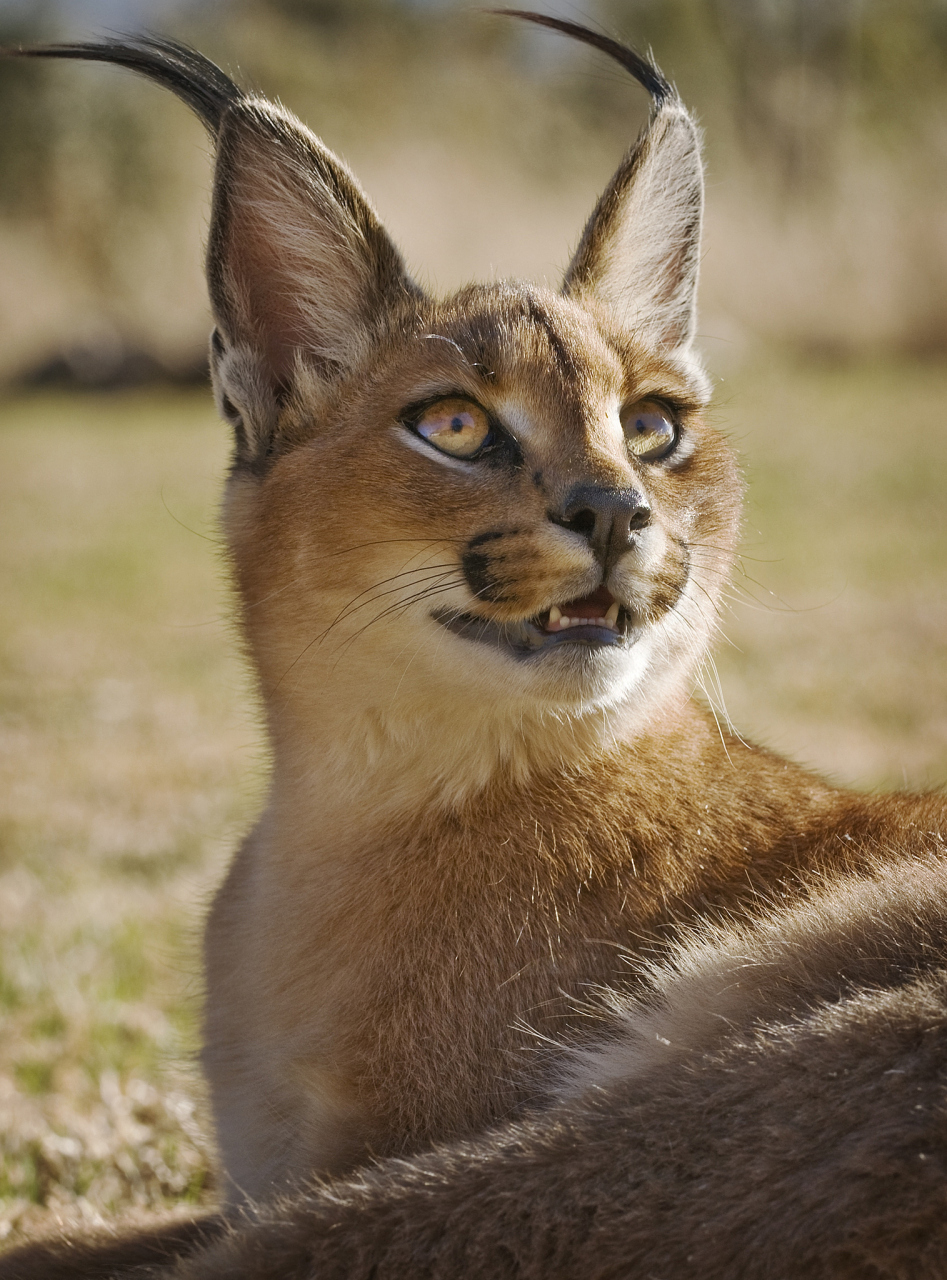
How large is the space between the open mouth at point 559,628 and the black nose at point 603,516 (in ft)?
0.48

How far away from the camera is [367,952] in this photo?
3.18m

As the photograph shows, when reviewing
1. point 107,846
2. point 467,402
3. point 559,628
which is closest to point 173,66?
point 467,402

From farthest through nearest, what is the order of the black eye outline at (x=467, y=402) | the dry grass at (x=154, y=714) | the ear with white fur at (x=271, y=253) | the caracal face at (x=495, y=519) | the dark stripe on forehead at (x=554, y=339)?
the dry grass at (x=154, y=714) → the ear with white fur at (x=271, y=253) → the dark stripe on forehead at (x=554, y=339) → the black eye outline at (x=467, y=402) → the caracal face at (x=495, y=519)

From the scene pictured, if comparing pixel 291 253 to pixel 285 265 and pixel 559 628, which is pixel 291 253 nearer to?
pixel 285 265

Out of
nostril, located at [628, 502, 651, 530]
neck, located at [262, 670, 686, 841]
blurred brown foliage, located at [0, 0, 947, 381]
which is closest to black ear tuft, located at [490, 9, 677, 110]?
nostril, located at [628, 502, 651, 530]

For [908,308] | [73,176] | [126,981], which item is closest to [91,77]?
[73,176]

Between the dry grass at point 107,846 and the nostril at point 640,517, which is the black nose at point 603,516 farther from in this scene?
the dry grass at point 107,846

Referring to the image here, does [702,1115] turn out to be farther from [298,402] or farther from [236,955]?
[298,402]

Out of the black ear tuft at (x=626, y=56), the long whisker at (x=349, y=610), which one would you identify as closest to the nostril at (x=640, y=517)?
the long whisker at (x=349, y=610)

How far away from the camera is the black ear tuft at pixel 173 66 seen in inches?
144

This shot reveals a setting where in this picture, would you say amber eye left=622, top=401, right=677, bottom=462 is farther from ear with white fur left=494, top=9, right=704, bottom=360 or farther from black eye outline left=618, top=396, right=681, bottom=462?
ear with white fur left=494, top=9, right=704, bottom=360

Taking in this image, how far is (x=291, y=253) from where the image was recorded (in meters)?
3.82

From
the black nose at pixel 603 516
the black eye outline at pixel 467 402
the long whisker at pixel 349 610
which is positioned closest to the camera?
the black nose at pixel 603 516

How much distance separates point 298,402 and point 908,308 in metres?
29.3
